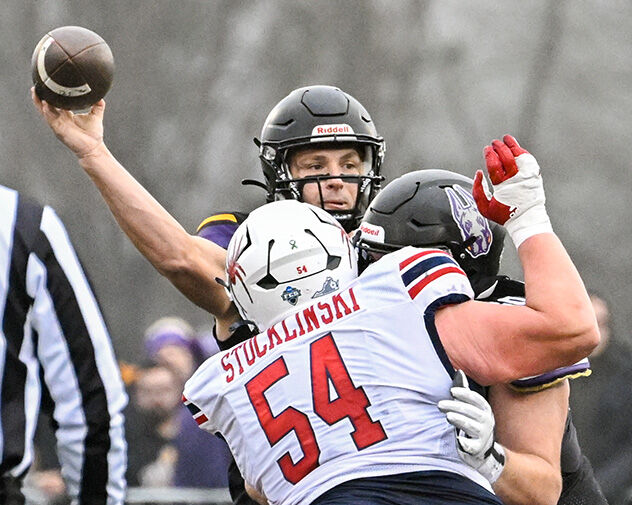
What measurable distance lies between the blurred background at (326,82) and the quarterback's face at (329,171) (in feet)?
15.7

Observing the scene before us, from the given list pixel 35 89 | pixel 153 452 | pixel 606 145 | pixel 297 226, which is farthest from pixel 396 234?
pixel 606 145

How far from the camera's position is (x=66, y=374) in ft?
10.5

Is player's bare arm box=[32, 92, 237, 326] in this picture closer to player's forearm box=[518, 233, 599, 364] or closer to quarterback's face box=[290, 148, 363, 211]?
quarterback's face box=[290, 148, 363, 211]

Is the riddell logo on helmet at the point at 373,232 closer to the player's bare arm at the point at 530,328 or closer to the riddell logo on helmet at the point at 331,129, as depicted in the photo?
the player's bare arm at the point at 530,328

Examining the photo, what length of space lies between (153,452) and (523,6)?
5.08 metres

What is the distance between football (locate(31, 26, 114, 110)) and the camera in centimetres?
398

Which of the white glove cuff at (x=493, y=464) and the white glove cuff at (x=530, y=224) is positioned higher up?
the white glove cuff at (x=530, y=224)

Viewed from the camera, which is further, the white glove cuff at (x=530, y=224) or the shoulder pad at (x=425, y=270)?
the white glove cuff at (x=530, y=224)

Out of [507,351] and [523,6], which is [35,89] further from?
[523,6]


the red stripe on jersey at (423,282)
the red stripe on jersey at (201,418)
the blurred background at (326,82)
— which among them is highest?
the red stripe on jersey at (423,282)

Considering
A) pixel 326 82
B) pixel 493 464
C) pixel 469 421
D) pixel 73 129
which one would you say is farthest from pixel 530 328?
pixel 326 82

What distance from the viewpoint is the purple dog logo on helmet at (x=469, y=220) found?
3.55 meters

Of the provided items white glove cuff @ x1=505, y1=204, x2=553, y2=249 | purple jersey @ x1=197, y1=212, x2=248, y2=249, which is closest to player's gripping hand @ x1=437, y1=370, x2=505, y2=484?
white glove cuff @ x1=505, y1=204, x2=553, y2=249

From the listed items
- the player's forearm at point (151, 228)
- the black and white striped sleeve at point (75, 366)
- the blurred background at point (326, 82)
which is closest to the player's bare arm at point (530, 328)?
the black and white striped sleeve at point (75, 366)
